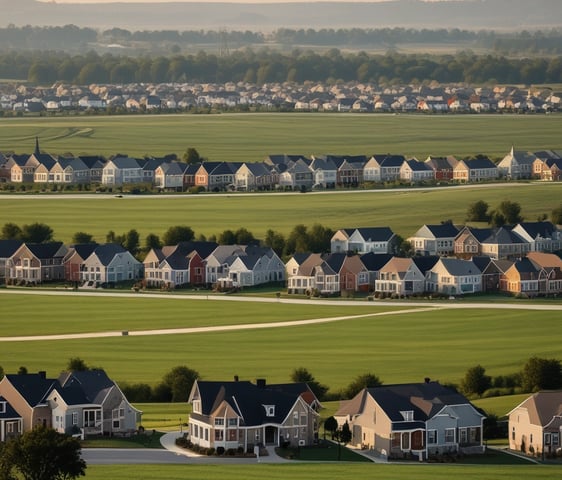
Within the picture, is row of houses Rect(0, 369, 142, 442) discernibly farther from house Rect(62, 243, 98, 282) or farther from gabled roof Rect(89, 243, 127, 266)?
house Rect(62, 243, 98, 282)

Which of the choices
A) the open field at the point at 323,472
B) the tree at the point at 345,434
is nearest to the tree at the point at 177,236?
the tree at the point at 345,434

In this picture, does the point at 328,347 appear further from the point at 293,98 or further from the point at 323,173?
the point at 293,98

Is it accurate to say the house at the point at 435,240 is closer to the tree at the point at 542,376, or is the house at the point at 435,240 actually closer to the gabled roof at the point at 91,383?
the tree at the point at 542,376

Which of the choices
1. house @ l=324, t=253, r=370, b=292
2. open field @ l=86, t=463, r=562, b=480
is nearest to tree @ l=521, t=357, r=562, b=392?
open field @ l=86, t=463, r=562, b=480

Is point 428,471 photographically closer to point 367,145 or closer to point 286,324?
point 286,324

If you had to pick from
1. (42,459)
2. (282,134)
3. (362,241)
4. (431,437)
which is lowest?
(42,459)

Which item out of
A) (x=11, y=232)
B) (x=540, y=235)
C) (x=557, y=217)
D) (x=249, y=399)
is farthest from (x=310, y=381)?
(x=557, y=217)
